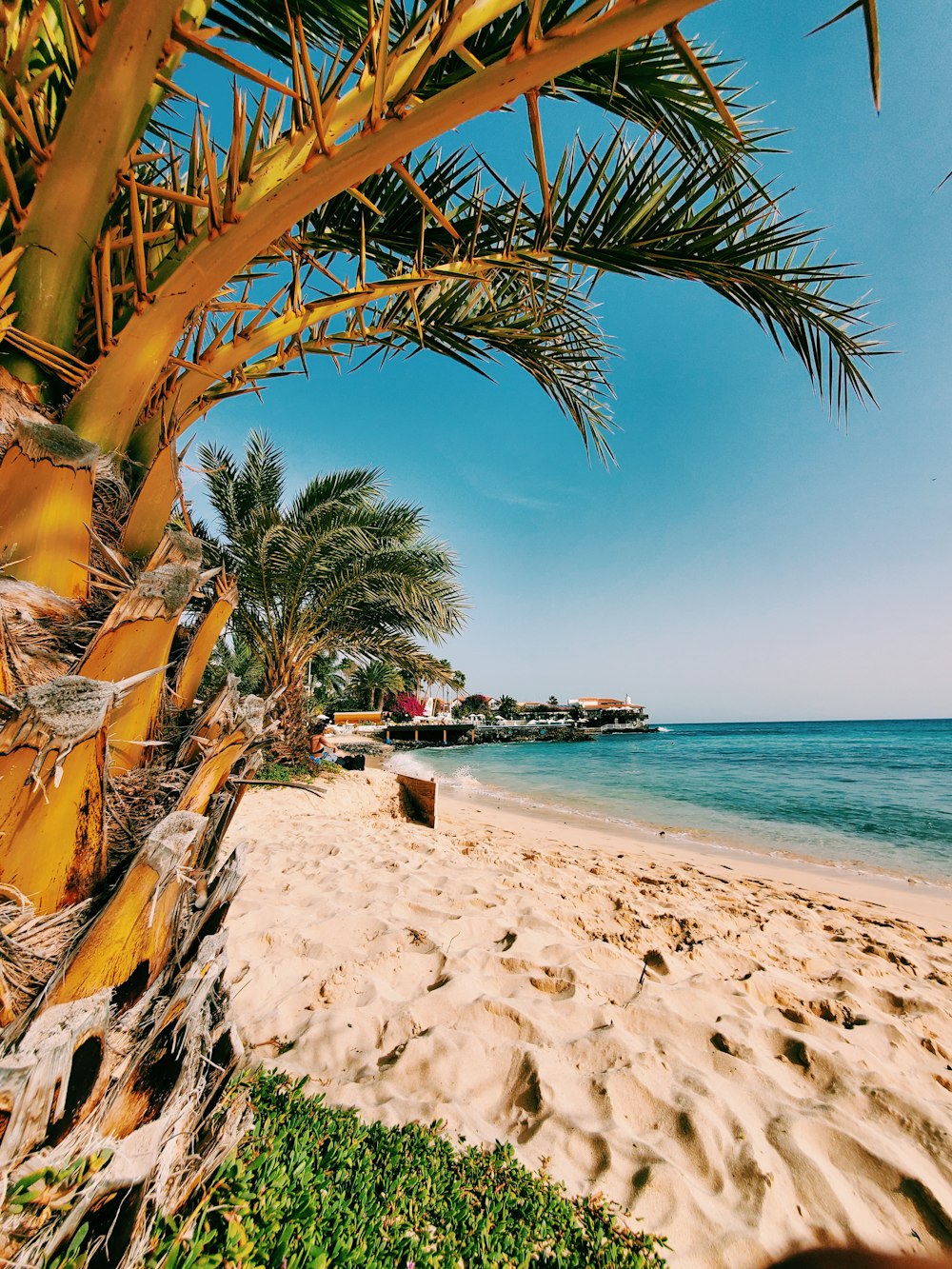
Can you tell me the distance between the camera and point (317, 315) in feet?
5.84

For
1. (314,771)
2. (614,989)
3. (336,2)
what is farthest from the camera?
(314,771)

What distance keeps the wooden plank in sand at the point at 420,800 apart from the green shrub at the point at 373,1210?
6.11 m

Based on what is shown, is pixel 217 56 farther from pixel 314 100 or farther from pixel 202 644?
pixel 202 644

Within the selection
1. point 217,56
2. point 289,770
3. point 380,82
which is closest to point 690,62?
point 380,82

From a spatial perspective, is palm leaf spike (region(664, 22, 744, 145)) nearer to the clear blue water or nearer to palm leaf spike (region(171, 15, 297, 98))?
palm leaf spike (region(171, 15, 297, 98))

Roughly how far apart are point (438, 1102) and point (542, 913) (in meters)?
1.78

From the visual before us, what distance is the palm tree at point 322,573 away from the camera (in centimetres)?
813

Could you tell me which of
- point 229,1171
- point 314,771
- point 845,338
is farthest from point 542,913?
point 314,771

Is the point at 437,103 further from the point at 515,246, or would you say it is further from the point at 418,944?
the point at 418,944

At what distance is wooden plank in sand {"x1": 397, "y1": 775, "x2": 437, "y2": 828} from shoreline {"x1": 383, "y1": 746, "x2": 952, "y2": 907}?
10.3 feet

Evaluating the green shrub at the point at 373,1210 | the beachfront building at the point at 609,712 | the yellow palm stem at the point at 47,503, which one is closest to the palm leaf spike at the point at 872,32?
the yellow palm stem at the point at 47,503

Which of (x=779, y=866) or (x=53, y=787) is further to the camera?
(x=779, y=866)

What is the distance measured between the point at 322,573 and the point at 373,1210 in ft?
26.0

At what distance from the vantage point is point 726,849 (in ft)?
27.1
